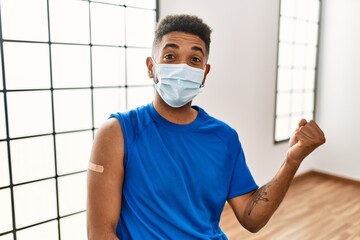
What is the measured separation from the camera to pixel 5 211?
6.07ft

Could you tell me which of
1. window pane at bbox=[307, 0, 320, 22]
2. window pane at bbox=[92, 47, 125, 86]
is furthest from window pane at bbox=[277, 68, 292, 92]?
window pane at bbox=[92, 47, 125, 86]

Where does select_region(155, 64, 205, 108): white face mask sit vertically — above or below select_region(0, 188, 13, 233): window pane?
above

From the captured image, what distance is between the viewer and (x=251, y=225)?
118cm

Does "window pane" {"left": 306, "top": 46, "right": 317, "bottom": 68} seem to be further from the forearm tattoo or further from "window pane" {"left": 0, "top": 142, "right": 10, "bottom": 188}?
"window pane" {"left": 0, "top": 142, "right": 10, "bottom": 188}

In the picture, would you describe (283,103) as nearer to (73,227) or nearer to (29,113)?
(73,227)

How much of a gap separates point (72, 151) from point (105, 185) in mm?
1190

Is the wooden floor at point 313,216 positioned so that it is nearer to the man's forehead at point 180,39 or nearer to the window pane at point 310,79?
the window pane at point 310,79

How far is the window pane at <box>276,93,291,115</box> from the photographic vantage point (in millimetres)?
3686

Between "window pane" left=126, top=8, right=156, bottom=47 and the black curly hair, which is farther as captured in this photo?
"window pane" left=126, top=8, right=156, bottom=47

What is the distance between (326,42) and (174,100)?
11.6 feet

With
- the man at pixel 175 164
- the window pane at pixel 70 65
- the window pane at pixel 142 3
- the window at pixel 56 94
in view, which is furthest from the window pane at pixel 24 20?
the man at pixel 175 164

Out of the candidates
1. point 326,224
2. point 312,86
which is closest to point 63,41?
point 326,224

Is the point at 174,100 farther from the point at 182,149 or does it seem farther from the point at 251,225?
the point at 251,225

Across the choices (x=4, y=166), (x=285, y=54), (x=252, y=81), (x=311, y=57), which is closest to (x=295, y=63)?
(x=285, y=54)
